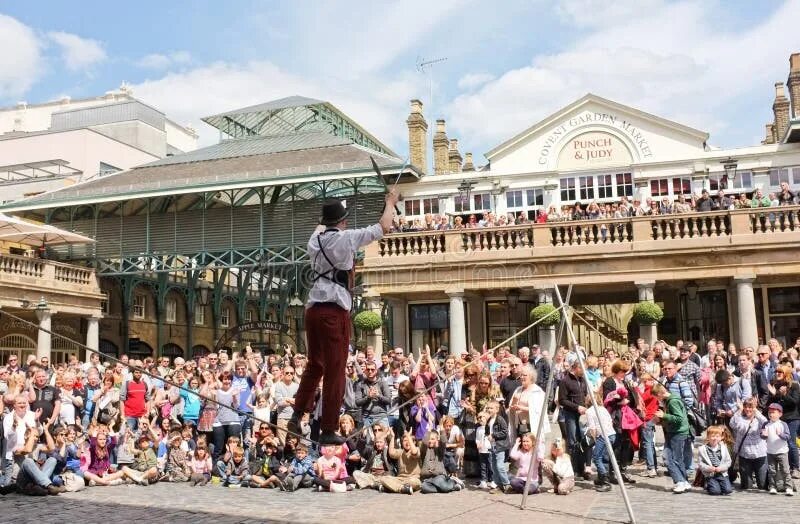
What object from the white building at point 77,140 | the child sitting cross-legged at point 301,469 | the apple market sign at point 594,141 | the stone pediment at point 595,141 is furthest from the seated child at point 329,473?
the white building at point 77,140

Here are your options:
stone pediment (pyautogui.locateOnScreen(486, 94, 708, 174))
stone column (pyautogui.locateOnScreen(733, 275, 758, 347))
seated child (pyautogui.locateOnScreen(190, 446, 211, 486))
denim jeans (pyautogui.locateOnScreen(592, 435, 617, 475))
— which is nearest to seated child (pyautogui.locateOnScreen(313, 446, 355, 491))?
seated child (pyautogui.locateOnScreen(190, 446, 211, 486))

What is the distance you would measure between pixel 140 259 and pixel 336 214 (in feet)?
85.7

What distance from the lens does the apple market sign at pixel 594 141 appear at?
25609mm

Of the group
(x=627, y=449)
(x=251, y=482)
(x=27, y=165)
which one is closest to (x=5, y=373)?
(x=251, y=482)

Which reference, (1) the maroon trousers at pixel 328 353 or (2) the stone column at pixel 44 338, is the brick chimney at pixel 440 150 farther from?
(1) the maroon trousers at pixel 328 353

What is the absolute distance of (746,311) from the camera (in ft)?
61.2

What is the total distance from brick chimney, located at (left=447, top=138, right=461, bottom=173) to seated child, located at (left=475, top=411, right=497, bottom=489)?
25.1 m

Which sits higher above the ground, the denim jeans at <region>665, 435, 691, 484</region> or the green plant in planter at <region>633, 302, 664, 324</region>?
the green plant in planter at <region>633, 302, 664, 324</region>

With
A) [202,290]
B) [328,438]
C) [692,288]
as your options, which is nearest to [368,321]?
[692,288]

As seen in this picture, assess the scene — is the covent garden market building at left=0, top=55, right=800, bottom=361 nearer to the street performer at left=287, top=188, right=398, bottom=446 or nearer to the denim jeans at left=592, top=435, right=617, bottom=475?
the denim jeans at left=592, top=435, right=617, bottom=475

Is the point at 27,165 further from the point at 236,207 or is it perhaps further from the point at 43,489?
the point at 43,489

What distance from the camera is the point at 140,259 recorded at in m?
30.2

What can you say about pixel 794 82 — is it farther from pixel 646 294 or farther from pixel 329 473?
pixel 329 473

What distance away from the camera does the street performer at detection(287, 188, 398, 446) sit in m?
5.55
